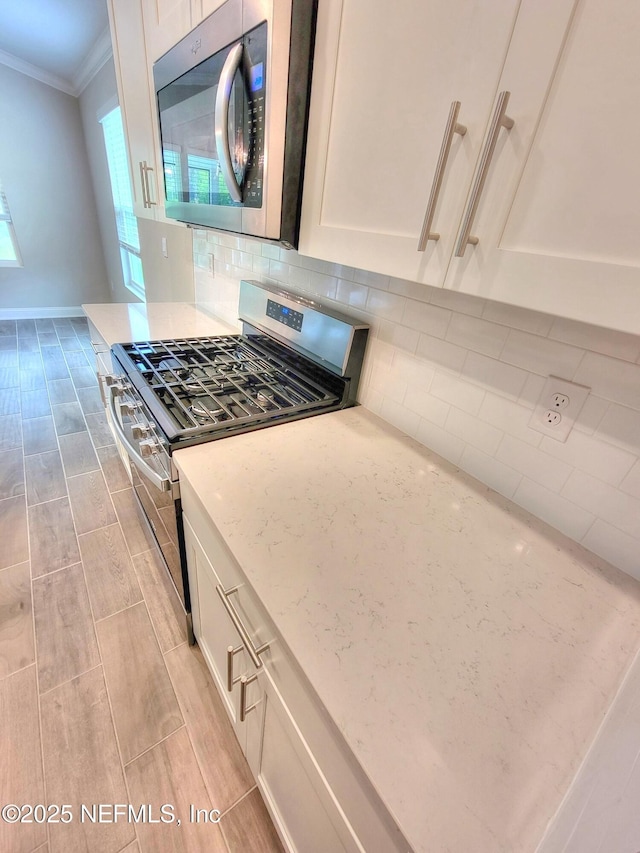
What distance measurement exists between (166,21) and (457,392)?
4.88 ft

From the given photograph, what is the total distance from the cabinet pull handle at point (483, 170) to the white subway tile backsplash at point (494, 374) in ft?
1.19

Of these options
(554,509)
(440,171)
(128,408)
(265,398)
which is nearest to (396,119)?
(440,171)

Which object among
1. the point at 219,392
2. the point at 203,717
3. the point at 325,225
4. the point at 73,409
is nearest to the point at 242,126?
the point at 325,225

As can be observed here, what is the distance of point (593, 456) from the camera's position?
730 millimetres

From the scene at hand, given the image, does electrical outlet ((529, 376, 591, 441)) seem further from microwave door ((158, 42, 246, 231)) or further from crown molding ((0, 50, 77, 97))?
crown molding ((0, 50, 77, 97))

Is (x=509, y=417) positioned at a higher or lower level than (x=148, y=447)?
higher

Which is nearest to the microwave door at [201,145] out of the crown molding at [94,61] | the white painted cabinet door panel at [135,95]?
the white painted cabinet door panel at [135,95]

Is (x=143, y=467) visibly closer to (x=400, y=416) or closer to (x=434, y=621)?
(x=400, y=416)

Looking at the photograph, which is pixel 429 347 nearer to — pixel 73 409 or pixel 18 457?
pixel 18 457

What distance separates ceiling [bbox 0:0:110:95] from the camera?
7.79ft

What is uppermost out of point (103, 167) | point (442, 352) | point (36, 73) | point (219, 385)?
point (36, 73)

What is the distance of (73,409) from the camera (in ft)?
9.14

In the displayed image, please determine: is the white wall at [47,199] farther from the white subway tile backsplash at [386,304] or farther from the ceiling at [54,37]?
the white subway tile backsplash at [386,304]

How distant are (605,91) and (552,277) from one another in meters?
0.20
